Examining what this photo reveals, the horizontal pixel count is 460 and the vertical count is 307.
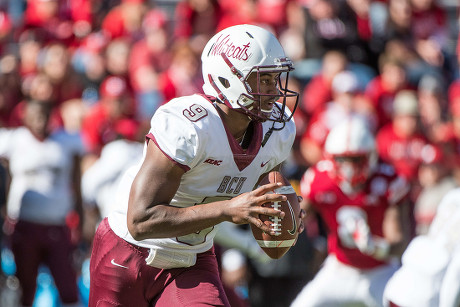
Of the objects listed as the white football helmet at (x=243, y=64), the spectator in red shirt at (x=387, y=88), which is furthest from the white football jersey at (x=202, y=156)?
the spectator in red shirt at (x=387, y=88)

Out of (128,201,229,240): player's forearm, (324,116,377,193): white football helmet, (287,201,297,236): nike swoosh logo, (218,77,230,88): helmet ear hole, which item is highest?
(218,77,230,88): helmet ear hole

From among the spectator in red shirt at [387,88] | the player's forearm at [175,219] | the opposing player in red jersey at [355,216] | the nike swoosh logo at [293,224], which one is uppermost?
the player's forearm at [175,219]

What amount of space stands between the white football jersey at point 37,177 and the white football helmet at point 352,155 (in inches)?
87.0

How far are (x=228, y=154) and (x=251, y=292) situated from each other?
402 centimetres

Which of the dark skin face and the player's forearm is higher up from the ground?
the dark skin face

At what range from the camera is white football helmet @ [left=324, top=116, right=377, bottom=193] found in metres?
5.98

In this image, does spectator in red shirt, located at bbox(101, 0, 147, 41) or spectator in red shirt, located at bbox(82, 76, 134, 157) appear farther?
spectator in red shirt, located at bbox(101, 0, 147, 41)

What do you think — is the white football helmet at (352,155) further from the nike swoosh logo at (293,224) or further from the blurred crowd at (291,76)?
the nike swoosh logo at (293,224)

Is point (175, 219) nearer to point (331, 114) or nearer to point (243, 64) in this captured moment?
point (243, 64)

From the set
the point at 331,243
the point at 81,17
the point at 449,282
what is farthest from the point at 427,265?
the point at 81,17

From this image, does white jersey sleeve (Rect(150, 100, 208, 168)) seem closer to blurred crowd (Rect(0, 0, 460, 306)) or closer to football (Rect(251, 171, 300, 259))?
football (Rect(251, 171, 300, 259))

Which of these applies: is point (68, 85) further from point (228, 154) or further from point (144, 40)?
point (228, 154)

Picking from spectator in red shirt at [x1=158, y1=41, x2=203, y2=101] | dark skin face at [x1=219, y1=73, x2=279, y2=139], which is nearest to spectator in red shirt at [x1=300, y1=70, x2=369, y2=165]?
spectator in red shirt at [x1=158, y1=41, x2=203, y2=101]

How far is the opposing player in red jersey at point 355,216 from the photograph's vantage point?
577 centimetres
